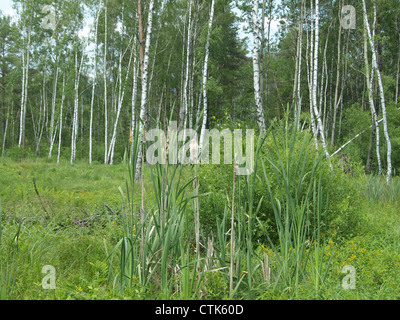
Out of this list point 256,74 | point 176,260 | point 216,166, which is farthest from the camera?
point 256,74

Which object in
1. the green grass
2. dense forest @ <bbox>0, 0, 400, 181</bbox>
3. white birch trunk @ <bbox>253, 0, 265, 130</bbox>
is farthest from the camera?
dense forest @ <bbox>0, 0, 400, 181</bbox>

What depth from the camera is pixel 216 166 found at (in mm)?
4145

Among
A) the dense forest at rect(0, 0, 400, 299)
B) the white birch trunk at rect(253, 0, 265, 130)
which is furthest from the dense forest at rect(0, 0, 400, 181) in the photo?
the white birch trunk at rect(253, 0, 265, 130)

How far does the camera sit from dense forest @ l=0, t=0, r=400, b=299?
1.83 metres

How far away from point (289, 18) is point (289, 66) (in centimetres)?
345

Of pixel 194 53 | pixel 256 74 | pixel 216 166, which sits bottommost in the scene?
pixel 216 166

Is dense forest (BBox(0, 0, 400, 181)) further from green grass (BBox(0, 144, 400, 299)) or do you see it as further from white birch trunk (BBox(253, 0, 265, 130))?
green grass (BBox(0, 144, 400, 299))

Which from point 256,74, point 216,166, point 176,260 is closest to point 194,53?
point 256,74

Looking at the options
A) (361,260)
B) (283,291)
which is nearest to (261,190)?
(361,260)

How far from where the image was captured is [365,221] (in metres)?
4.36

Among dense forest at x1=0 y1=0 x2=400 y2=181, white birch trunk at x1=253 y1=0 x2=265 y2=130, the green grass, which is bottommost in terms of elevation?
the green grass

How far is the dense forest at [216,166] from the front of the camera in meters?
1.83

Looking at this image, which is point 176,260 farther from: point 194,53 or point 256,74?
point 194,53
